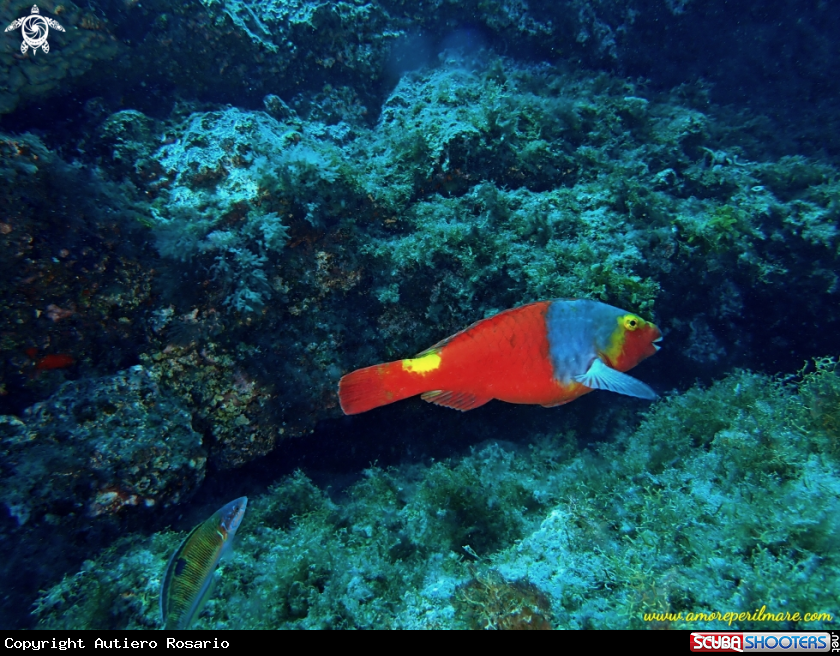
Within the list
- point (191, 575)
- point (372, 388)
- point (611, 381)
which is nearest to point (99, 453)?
point (191, 575)

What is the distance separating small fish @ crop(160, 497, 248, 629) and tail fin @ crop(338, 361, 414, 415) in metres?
1.01

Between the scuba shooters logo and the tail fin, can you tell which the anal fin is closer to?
the tail fin

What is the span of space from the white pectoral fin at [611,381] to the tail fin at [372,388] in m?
1.09

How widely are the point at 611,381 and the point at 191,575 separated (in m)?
2.60

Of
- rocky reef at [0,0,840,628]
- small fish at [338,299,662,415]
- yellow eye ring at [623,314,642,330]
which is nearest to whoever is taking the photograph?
rocky reef at [0,0,840,628]

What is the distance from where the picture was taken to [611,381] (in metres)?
2.36

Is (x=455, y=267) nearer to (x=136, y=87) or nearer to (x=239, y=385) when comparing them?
(x=239, y=385)

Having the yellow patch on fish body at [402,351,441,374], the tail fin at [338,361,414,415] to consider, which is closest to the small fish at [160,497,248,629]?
the tail fin at [338,361,414,415]

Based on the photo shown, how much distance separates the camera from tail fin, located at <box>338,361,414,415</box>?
2.53m

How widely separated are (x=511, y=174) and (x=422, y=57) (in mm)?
3454

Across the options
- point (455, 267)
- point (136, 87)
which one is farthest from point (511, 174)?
point (136, 87)

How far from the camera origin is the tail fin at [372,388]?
8.30 feet

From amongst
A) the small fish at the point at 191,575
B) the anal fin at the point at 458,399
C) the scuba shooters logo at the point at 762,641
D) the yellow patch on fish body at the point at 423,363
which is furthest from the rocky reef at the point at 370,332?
the yellow patch on fish body at the point at 423,363

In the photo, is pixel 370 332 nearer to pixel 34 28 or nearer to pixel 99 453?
pixel 99 453
